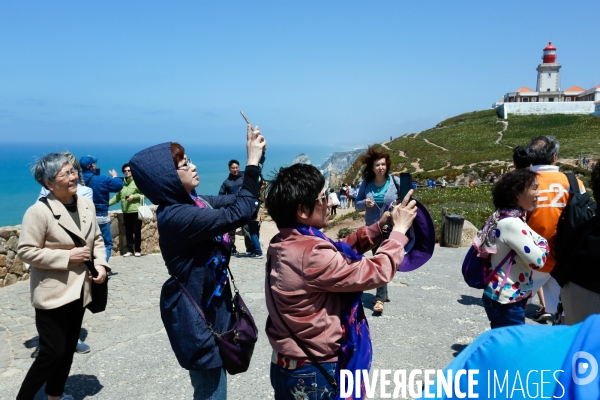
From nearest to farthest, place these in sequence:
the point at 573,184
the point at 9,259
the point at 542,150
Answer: the point at 573,184
the point at 542,150
the point at 9,259

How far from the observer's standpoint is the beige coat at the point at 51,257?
12.3 ft

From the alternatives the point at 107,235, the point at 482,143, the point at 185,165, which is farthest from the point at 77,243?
the point at 482,143

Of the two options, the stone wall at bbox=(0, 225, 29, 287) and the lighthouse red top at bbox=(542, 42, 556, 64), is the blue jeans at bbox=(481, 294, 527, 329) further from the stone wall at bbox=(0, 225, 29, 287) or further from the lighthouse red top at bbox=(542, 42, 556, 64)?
the lighthouse red top at bbox=(542, 42, 556, 64)

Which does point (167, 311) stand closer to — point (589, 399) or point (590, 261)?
point (589, 399)

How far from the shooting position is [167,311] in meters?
2.81

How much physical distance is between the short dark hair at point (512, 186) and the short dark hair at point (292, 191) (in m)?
2.07

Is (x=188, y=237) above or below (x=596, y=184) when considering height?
below

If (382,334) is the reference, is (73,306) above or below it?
above

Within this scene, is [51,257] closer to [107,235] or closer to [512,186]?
[512,186]

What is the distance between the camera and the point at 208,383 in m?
2.82

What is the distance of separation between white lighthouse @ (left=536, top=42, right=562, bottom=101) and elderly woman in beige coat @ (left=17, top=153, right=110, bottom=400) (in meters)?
101

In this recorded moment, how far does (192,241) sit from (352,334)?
97cm

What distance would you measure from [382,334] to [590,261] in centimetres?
284

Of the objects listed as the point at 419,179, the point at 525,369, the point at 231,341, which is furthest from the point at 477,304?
the point at 419,179
